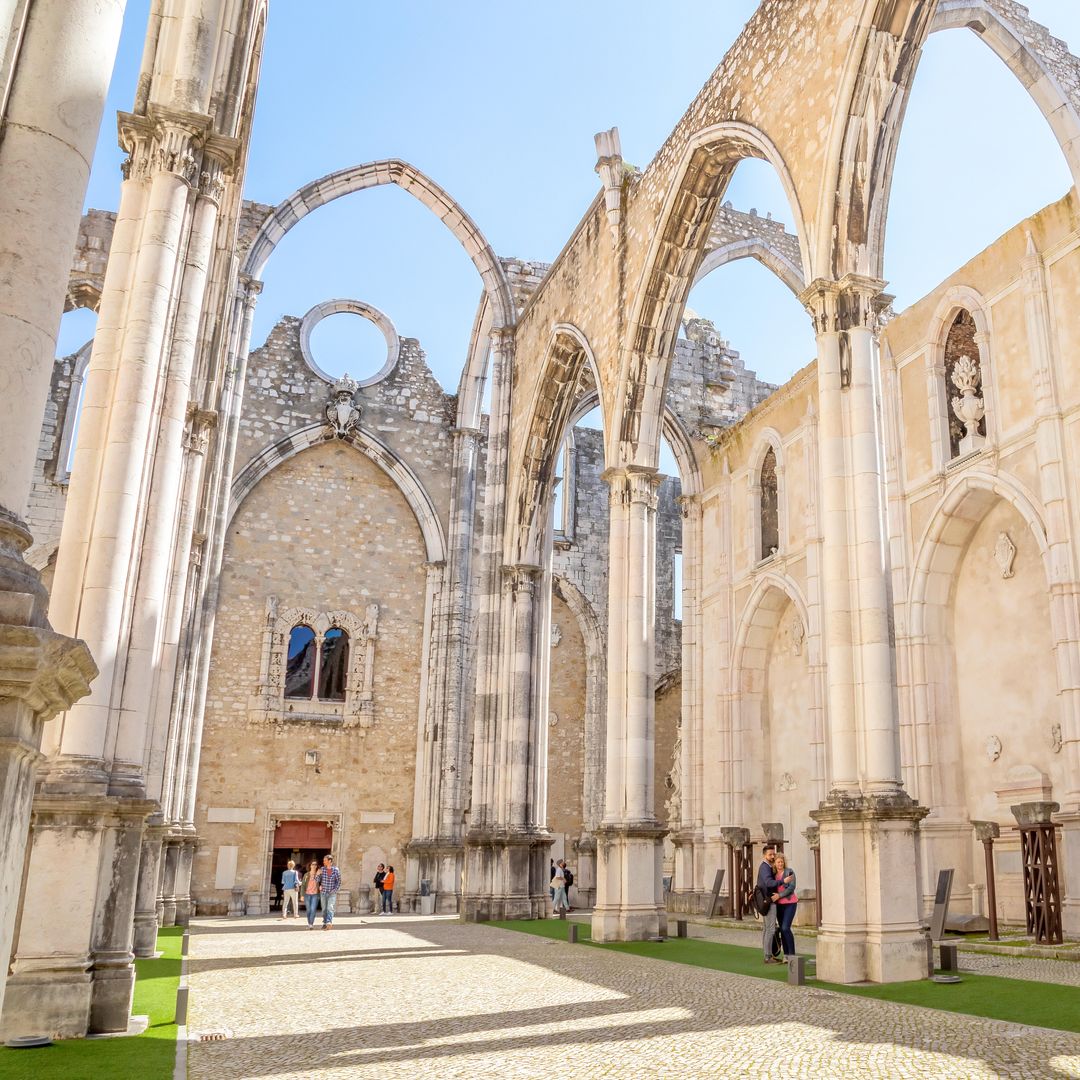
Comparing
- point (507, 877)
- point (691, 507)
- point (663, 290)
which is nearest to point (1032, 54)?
point (663, 290)

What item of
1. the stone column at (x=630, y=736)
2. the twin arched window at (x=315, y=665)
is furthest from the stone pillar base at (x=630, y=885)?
the twin arched window at (x=315, y=665)

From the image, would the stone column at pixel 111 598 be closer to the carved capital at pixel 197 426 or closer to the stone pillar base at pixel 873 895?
the carved capital at pixel 197 426

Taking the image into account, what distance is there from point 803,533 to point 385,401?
34.1 feet

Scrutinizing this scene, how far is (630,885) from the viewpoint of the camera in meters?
12.2

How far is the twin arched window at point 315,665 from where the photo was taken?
71.5ft

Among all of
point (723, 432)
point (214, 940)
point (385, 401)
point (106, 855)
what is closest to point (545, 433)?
point (723, 432)

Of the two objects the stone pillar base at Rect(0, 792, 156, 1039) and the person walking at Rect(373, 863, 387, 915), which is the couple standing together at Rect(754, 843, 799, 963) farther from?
the person walking at Rect(373, 863, 387, 915)

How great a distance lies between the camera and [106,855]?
20.2 ft

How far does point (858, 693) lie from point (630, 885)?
4.68 m

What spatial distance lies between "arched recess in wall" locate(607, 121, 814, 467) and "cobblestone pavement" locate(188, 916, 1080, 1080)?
7044mm

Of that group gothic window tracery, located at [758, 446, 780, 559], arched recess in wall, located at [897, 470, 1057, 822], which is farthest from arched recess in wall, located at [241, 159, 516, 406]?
arched recess in wall, located at [897, 470, 1057, 822]

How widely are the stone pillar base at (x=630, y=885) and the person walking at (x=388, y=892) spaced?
7835 mm

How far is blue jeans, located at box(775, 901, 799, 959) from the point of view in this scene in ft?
31.0

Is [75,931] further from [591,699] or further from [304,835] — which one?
[591,699]
